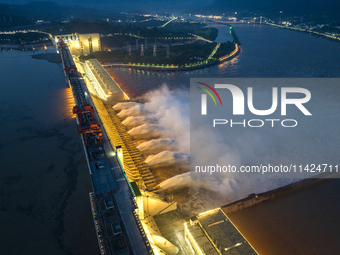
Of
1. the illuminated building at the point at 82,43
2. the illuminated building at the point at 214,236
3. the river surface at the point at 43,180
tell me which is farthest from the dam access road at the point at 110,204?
the illuminated building at the point at 82,43

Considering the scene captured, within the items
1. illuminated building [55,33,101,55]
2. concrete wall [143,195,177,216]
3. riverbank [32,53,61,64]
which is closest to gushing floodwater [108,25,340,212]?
concrete wall [143,195,177,216]

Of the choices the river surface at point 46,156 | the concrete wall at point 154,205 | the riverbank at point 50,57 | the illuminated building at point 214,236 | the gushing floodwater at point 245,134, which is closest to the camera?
the illuminated building at point 214,236

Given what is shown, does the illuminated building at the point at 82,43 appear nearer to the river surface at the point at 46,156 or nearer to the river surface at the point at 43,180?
the river surface at the point at 46,156

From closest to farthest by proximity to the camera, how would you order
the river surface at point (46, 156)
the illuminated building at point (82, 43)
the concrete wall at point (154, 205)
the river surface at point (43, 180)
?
the river surface at point (43, 180)
the river surface at point (46, 156)
the concrete wall at point (154, 205)
the illuminated building at point (82, 43)

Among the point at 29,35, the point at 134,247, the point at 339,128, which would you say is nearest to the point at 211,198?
the point at 134,247

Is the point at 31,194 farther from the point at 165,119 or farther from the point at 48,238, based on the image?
the point at 165,119

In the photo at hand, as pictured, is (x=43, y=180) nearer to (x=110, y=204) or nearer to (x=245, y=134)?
(x=110, y=204)

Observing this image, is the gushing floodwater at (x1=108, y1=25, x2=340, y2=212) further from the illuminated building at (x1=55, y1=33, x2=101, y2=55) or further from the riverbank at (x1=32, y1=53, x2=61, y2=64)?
the illuminated building at (x1=55, y1=33, x2=101, y2=55)

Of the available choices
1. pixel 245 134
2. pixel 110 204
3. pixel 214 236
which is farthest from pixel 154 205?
pixel 245 134
